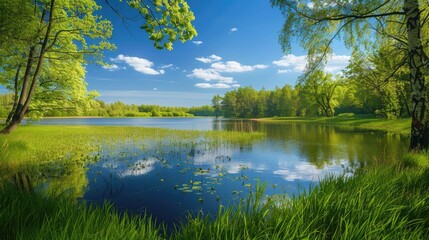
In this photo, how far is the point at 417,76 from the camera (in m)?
8.84

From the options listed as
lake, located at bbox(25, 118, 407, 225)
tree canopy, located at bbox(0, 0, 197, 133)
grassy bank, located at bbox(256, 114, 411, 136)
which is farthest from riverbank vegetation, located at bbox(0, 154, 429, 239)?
grassy bank, located at bbox(256, 114, 411, 136)

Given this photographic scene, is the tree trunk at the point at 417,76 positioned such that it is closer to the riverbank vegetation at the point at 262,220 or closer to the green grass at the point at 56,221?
the riverbank vegetation at the point at 262,220

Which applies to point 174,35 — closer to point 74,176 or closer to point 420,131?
point 74,176

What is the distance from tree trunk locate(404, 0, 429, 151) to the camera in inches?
342

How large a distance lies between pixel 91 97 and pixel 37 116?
4.58 m

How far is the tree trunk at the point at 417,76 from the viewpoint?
868cm

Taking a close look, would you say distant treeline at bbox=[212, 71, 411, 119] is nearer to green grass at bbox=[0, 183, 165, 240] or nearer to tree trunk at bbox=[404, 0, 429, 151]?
tree trunk at bbox=[404, 0, 429, 151]

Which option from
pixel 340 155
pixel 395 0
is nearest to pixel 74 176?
pixel 340 155

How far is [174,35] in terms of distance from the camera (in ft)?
23.6

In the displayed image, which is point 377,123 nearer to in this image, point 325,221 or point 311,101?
point 311,101

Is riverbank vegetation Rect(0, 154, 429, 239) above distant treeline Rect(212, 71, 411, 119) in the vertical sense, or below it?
below

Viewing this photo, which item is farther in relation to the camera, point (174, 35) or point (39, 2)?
point (39, 2)

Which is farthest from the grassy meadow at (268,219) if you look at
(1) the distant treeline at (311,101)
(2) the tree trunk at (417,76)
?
(1) the distant treeline at (311,101)

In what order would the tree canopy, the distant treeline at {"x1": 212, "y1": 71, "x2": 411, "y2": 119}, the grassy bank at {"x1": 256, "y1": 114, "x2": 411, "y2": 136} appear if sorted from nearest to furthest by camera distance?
the tree canopy, the grassy bank at {"x1": 256, "y1": 114, "x2": 411, "y2": 136}, the distant treeline at {"x1": 212, "y1": 71, "x2": 411, "y2": 119}
